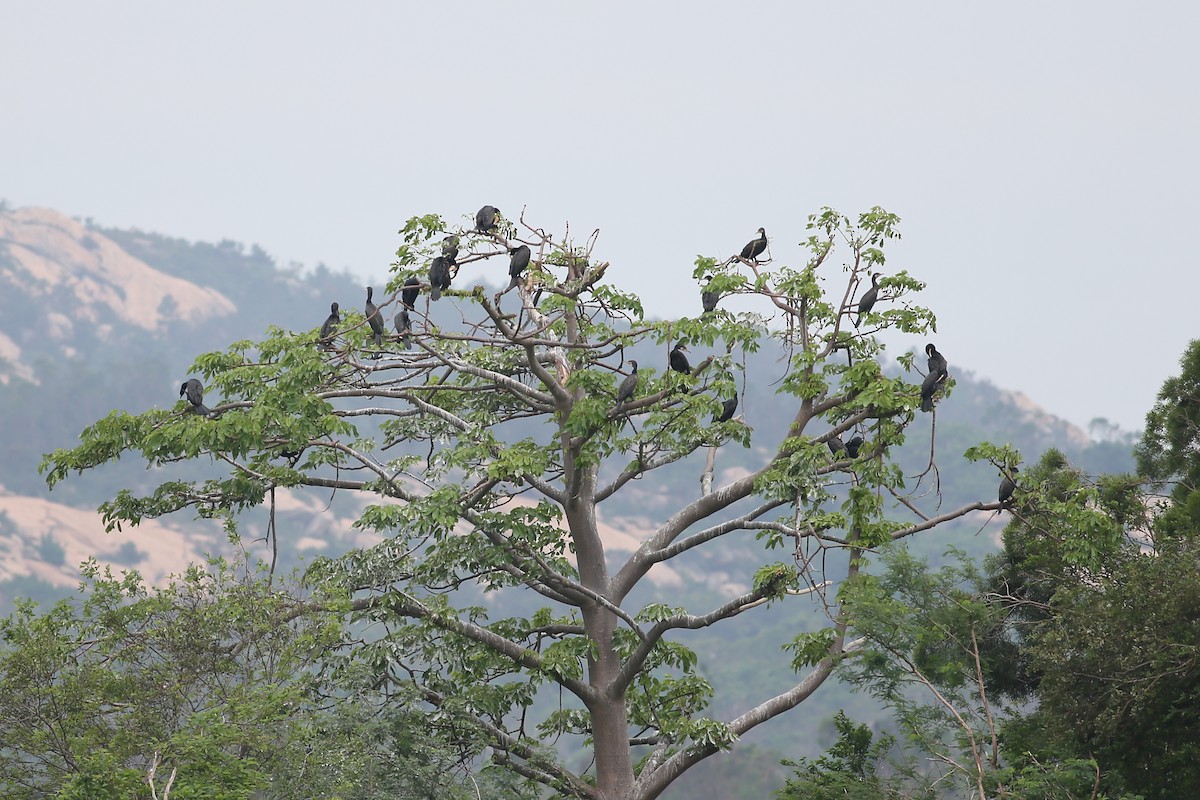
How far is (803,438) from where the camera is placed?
14469mm

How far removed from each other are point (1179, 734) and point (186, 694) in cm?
869

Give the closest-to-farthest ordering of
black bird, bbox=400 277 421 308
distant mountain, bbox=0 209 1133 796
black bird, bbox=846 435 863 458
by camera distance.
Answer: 1. black bird, bbox=400 277 421 308
2. black bird, bbox=846 435 863 458
3. distant mountain, bbox=0 209 1133 796

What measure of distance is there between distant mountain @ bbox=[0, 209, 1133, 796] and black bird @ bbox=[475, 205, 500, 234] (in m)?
51.3

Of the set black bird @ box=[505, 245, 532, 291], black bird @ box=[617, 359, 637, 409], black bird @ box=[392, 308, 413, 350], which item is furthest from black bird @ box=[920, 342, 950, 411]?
black bird @ box=[392, 308, 413, 350]

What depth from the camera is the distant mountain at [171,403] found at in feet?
328

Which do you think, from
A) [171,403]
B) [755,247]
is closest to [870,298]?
[755,247]

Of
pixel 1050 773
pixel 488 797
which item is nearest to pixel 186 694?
pixel 488 797

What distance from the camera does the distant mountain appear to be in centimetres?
9988

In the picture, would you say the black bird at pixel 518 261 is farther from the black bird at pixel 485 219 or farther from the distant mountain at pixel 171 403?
the distant mountain at pixel 171 403

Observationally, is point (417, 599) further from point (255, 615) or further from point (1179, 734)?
point (1179, 734)

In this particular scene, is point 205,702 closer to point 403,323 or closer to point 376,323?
point 376,323

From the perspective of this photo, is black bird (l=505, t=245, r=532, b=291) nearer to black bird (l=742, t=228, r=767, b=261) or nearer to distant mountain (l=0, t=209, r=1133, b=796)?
black bird (l=742, t=228, r=767, b=261)

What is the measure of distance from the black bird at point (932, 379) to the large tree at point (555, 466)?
0.91ft

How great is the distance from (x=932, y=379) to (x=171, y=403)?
12002 cm
